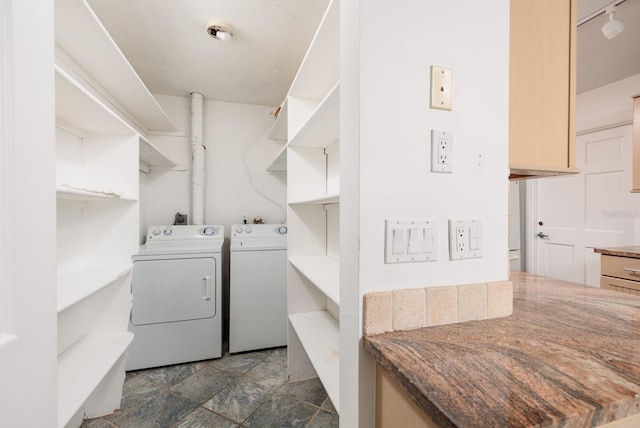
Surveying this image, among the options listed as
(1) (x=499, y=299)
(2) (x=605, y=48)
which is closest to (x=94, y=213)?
(1) (x=499, y=299)

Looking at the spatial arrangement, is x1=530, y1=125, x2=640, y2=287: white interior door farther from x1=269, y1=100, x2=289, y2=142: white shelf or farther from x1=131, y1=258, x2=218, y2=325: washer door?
x1=131, y1=258, x2=218, y2=325: washer door

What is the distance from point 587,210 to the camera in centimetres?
291

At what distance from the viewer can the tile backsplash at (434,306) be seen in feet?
2.44

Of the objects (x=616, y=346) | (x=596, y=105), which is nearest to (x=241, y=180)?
(x=616, y=346)

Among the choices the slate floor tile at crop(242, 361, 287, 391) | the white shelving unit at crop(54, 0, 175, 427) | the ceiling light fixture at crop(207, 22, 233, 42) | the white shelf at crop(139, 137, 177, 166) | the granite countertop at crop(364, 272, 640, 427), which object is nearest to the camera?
the granite countertop at crop(364, 272, 640, 427)

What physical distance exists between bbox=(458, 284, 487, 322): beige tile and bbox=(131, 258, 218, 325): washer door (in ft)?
6.71

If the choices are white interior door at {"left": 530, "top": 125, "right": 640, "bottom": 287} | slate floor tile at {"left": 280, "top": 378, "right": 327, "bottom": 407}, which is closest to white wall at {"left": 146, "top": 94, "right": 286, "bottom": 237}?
slate floor tile at {"left": 280, "top": 378, "right": 327, "bottom": 407}

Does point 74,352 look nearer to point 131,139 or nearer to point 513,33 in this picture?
point 131,139

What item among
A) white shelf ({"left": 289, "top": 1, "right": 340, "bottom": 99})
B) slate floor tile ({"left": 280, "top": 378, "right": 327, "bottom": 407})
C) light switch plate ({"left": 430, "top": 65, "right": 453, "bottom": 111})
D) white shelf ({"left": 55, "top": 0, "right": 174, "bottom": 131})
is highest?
white shelf ({"left": 55, "top": 0, "right": 174, "bottom": 131})

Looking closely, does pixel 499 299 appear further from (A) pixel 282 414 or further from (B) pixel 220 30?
(B) pixel 220 30

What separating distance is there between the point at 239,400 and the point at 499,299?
174 cm

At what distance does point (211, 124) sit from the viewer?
3100mm

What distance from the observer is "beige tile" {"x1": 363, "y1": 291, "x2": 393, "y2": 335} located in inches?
29.0

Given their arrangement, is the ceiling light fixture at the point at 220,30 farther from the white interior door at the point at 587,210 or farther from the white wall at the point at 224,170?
the white interior door at the point at 587,210
